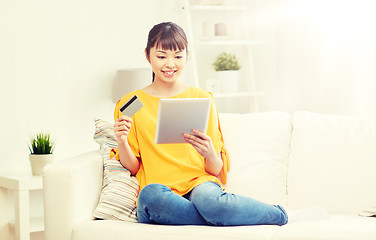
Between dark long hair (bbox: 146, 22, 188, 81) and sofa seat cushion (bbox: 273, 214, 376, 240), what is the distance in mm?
821

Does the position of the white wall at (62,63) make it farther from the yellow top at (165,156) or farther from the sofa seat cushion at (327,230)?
the sofa seat cushion at (327,230)

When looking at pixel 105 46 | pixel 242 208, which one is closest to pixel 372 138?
pixel 242 208

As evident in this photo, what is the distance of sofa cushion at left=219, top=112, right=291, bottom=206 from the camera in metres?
2.47

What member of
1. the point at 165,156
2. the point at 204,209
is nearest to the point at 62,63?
the point at 165,156

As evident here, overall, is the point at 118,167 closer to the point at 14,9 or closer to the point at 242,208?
the point at 242,208

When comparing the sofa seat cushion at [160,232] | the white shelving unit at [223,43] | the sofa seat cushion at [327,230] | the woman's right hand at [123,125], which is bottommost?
the sofa seat cushion at [327,230]

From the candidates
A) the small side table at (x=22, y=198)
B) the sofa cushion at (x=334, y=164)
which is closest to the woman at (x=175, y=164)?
the sofa cushion at (x=334, y=164)

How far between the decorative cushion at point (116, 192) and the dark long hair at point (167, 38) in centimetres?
48

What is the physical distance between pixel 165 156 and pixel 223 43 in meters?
1.65

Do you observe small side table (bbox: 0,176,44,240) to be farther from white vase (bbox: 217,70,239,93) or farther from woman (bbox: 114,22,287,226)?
white vase (bbox: 217,70,239,93)

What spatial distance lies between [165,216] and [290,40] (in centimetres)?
202

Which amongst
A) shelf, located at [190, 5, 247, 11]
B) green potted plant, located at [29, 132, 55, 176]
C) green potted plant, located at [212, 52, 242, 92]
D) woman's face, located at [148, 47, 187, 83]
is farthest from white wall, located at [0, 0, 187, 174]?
woman's face, located at [148, 47, 187, 83]

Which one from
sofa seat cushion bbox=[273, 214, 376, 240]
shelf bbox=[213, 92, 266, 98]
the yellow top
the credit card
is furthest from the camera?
shelf bbox=[213, 92, 266, 98]

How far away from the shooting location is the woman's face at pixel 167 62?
235 centimetres
